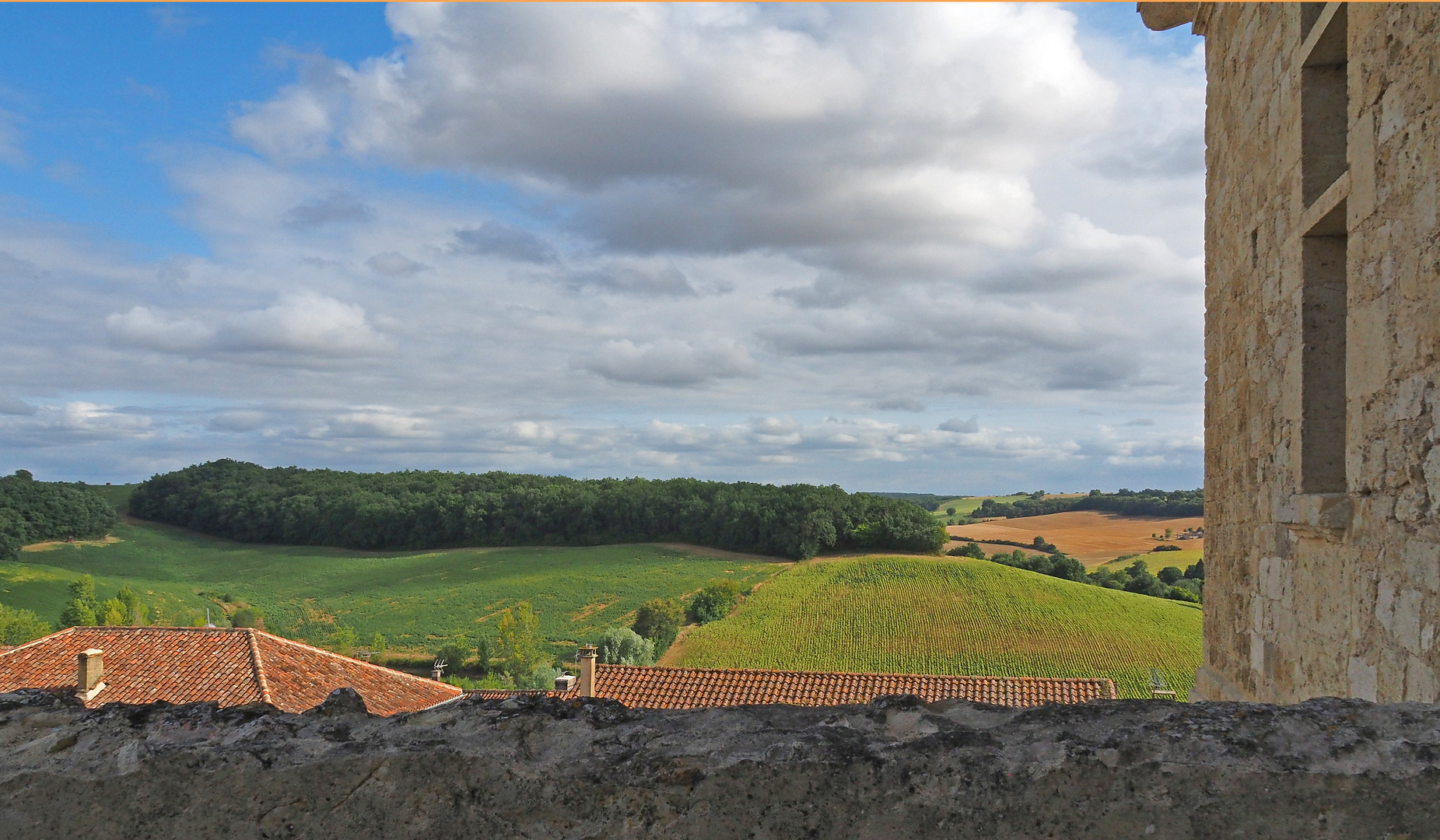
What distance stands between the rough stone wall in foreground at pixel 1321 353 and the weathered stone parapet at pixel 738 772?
1.34 metres

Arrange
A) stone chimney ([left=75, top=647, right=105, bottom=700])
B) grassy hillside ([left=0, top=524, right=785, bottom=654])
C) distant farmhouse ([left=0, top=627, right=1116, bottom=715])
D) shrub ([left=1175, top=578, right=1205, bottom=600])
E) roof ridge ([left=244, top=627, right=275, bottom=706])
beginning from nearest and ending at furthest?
1. stone chimney ([left=75, top=647, right=105, bottom=700])
2. roof ridge ([left=244, top=627, right=275, bottom=706])
3. distant farmhouse ([left=0, top=627, right=1116, bottom=715])
4. grassy hillside ([left=0, top=524, right=785, bottom=654])
5. shrub ([left=1175, top=578, right=1205, bottom=600])

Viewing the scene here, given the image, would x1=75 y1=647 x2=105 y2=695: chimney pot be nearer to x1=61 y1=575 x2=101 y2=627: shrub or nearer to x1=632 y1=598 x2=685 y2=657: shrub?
x1=61 y1=575 x2=101 y2=627: shrub

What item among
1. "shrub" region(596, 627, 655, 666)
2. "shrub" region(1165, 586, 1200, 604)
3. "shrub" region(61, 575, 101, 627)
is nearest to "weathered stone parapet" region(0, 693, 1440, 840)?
"shrub" region(596, 627, 655, 666)

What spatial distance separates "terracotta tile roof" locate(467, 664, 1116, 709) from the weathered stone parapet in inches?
639

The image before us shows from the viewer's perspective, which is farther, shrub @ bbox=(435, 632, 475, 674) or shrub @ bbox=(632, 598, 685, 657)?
shrub @ bbox=(632, 598, 685, 657)

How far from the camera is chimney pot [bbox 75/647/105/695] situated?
600 inches

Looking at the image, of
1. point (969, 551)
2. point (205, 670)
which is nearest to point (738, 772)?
point (205, 670)

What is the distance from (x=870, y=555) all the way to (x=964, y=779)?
6592 centimetres

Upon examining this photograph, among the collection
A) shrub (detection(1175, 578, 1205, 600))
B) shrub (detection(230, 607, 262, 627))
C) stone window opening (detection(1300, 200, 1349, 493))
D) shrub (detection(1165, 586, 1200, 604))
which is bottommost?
shrub (detection(230, 607, 262, 627))

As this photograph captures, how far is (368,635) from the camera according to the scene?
168ft

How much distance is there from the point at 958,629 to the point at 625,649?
61.3ft

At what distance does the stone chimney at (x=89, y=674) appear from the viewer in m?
15.2

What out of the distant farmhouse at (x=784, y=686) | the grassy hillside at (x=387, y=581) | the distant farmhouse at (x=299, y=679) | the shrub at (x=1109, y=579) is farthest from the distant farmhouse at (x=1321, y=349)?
the shrub at (x=1109, y=579)

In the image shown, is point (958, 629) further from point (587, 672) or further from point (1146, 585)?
point (587, 672)
